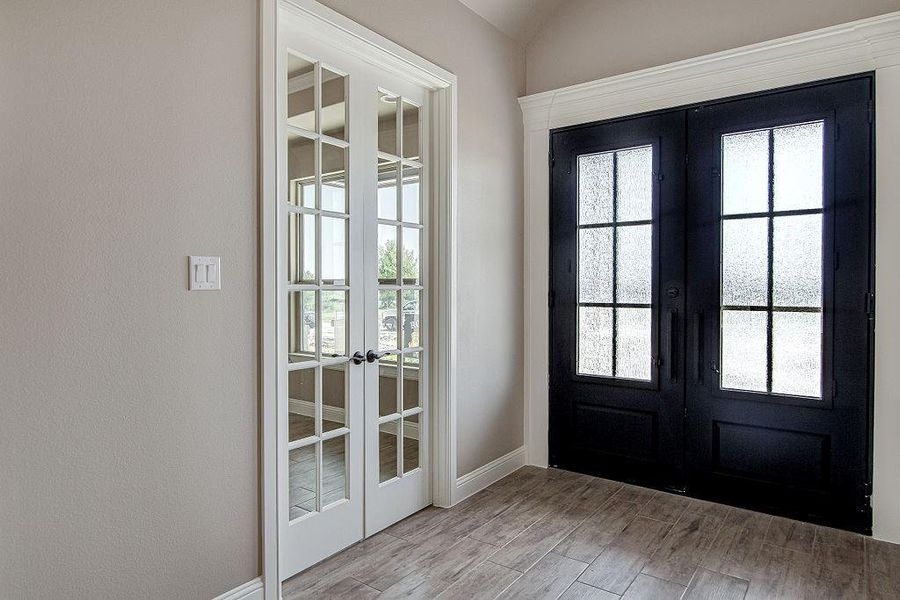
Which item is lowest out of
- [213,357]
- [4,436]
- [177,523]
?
[177,523]

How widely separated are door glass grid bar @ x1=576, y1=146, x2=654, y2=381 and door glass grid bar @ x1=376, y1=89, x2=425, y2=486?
1141 mm

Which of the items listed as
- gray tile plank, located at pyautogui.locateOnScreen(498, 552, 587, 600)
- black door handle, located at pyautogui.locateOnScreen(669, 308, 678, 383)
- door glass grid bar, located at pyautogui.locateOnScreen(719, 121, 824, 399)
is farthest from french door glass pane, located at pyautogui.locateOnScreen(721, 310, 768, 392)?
gray tile plank, located at pyautogui.locateOnScreen(498, 552, 587, 600)

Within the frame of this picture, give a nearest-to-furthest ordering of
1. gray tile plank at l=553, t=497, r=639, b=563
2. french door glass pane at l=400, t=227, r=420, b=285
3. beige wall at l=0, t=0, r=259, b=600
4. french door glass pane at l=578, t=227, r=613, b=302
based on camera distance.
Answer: beige wall at l=0, t=0, r=259, b=600 < gray tile plank at l=553, t=497, r=639, b=563 < french door glass pane at l=400, t=227, r=420, b=285 < french door glass pane at l=578, t=227, r=613, b=302

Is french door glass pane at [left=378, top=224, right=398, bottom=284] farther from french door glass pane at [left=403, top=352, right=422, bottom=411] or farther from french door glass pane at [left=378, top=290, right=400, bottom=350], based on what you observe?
french door glass pane at [left=403, top=352, right=422, bottom=411]

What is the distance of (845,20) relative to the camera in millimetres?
2754

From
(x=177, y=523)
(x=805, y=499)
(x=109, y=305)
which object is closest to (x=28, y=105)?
(x=109, y=305)

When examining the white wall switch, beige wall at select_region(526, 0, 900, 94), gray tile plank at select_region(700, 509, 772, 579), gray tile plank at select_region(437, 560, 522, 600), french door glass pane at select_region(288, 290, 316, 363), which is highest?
beige wall at select_region(526, 0, 900, 94)

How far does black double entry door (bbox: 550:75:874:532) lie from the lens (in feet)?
9.09

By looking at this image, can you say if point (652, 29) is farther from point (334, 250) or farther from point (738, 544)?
point (738, 544)

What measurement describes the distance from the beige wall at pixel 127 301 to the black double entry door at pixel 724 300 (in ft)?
7.12

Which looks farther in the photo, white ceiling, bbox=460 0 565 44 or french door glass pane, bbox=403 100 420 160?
white ceiling, bbox=460 0 565 44

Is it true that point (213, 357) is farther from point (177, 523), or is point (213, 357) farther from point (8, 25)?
point (8, 25)

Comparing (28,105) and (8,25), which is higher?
(8,25)

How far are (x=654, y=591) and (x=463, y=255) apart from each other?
1.89 m
